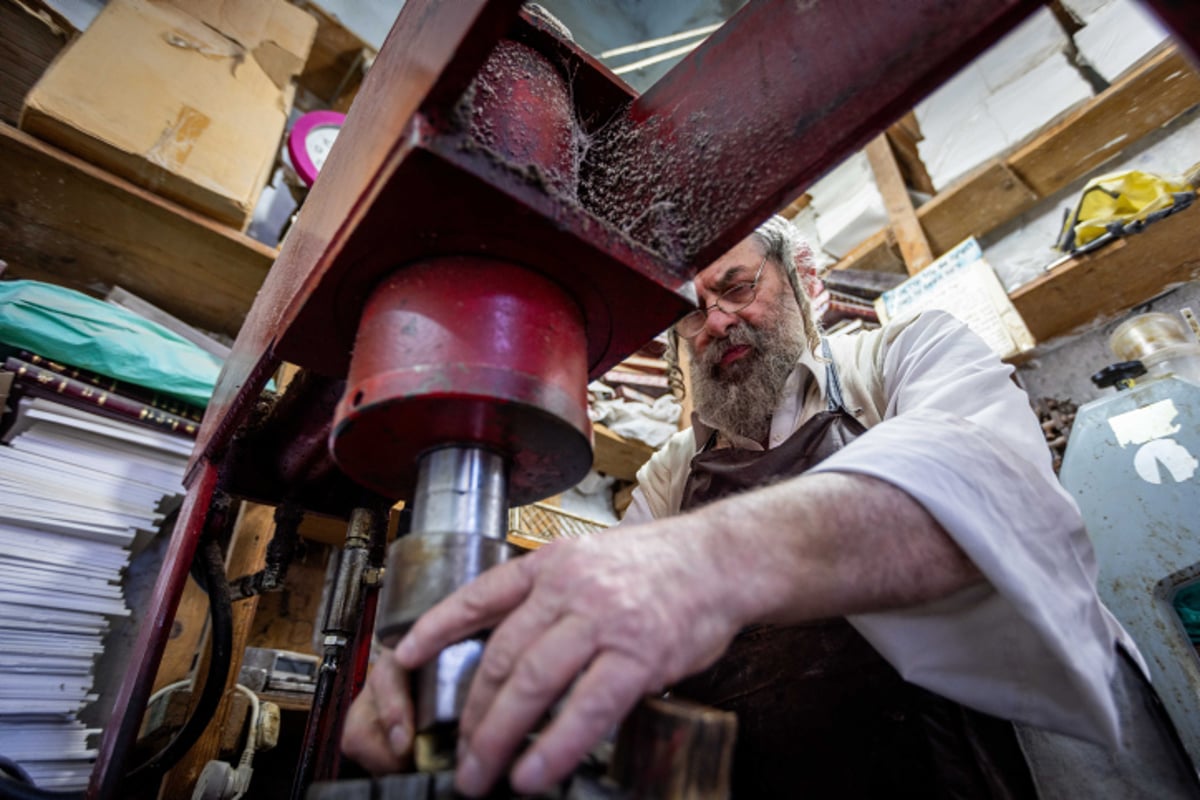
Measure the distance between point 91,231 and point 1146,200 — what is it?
4056 millimetres

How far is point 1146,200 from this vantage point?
7.52 feet

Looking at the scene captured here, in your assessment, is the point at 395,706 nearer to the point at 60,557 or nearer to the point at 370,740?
the point at 370,740

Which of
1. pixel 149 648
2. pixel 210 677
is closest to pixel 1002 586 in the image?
pixel 149 648

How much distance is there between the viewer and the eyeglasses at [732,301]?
168 cm

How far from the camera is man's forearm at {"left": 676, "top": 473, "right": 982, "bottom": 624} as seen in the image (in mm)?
543

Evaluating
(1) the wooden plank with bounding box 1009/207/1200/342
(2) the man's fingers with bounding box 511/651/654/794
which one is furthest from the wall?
(2) the man's fingers with bounding box 511/651/654/794

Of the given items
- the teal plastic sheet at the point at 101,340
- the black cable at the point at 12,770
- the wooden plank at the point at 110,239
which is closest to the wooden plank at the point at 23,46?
the wooden plank at the point at 110,239

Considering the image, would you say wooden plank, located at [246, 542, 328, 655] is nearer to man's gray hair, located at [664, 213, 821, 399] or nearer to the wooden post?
man's gray hair, located at [664, 213, 821, 399]

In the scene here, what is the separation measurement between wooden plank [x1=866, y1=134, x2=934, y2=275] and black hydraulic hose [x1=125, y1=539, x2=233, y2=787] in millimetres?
3343

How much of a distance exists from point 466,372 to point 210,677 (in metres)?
1.25

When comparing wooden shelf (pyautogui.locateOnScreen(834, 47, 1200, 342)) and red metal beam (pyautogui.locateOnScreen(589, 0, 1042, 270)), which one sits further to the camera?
wooden shelf (pyautogui.locateOnScreen(834, 47, 1200, 342))

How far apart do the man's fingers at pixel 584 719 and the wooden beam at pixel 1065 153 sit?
3525 millimetres

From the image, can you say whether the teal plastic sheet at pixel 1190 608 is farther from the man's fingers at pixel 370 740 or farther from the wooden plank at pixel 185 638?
the wooden plank at pixel 185 638

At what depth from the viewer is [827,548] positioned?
0.59 meters
